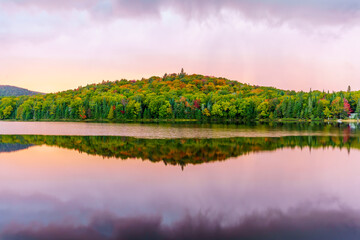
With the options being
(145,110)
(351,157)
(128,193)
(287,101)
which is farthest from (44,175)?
(287,101)

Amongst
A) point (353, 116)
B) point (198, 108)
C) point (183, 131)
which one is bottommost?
point (183, 131)

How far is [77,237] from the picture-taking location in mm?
8508

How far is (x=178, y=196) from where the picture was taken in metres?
11.8

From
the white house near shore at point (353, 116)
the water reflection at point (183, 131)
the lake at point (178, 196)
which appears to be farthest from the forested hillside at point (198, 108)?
the lake at point (178, 196)

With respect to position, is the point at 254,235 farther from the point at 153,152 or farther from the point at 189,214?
the point at 153,152

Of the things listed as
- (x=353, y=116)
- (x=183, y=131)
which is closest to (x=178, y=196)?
(x=183, y=131)

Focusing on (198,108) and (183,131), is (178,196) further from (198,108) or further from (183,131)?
(198,108)

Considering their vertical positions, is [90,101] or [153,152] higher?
[90,101]

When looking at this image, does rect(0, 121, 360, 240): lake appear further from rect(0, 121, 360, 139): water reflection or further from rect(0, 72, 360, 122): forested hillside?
rect(0, 72, 360, 122): forested hillside

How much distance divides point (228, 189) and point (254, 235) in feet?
14.0

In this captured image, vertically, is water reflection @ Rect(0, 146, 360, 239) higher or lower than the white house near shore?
lower

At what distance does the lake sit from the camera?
8.96 meters

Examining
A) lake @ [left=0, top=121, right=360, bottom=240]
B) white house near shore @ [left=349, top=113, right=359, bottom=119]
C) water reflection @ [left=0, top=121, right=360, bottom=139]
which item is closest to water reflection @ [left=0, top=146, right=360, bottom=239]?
lake @ [left=0, top=121, right=360, bottom=240]

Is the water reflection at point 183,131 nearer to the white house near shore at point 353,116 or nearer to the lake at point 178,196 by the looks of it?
the lake at point 178,196
